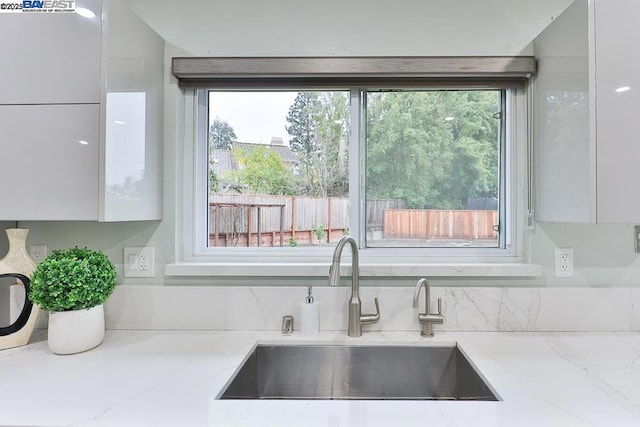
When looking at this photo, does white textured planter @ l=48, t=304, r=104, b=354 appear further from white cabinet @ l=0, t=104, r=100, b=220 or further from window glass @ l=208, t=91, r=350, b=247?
window glass @ l=208, t=91, r=350, b=247

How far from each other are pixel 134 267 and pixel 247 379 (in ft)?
2.15

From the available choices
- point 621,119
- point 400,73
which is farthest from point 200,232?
point 621,119

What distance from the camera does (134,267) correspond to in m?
1.48

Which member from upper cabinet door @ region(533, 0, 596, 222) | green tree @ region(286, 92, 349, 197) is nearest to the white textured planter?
green tree @ region(286, 92, 349, 197)

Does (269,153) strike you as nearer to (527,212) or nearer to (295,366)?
(295,366)

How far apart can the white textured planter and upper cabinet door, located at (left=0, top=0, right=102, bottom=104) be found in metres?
0.67

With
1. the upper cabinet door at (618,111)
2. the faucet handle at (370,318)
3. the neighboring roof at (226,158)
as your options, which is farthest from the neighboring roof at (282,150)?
the upper cabinet door at (618,111)

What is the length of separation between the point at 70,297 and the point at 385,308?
3.53ft

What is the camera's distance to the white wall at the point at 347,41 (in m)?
1.44

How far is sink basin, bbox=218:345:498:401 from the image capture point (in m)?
1.30

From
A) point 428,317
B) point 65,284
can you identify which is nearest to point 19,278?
point 65,284

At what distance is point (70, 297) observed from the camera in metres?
1.16

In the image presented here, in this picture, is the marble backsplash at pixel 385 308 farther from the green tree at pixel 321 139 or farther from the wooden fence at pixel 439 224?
the green tree at pixel 321 139

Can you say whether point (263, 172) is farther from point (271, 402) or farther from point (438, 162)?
point (271, 402)
